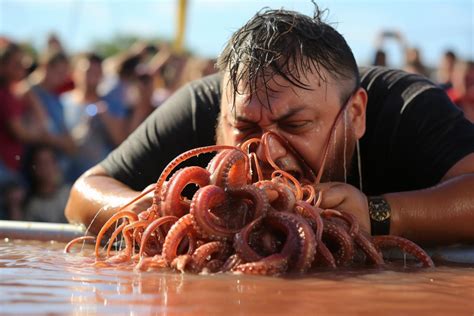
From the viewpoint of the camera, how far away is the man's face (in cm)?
324

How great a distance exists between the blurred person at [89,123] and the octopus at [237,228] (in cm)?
548

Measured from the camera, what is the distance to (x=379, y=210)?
3.20 meters

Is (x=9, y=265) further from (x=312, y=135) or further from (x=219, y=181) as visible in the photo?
(x=312, y=135)

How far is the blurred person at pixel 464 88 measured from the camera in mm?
8688

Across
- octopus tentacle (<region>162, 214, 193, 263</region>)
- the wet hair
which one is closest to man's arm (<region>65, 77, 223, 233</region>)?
the wet hair

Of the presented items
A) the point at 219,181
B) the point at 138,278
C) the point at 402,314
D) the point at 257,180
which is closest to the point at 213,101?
the point at 257,180

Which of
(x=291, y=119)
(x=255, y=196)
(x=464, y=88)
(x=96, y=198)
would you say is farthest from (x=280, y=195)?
(x=464, y=88)

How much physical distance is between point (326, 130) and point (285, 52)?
0.36 m

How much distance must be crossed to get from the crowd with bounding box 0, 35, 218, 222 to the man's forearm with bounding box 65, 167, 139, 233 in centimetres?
382

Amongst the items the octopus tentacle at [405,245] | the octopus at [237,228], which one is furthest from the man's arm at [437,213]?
the octopus at [237,228]

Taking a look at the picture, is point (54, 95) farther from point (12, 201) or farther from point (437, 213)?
point (437, 213)

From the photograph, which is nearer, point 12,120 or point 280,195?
point 280,195

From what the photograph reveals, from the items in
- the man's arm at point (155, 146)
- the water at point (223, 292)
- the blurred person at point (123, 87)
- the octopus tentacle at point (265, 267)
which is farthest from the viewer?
the blurred person at point (123, 87)

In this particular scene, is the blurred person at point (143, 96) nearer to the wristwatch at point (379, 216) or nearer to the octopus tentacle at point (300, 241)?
the wristwatch at point (379, 216)
